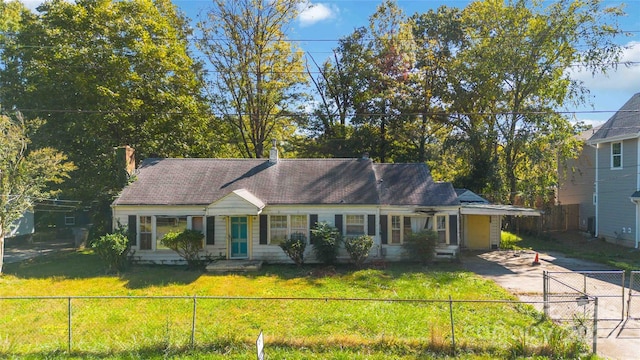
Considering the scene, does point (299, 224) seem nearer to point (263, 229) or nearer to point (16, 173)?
point (263, 229)

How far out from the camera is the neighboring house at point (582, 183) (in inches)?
990

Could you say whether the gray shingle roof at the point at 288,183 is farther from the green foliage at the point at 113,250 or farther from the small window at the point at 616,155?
the small window at the point at 616,155

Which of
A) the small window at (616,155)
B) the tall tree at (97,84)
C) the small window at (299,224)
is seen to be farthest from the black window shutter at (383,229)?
the small window at (616,155)

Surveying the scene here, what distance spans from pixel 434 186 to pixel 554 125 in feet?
36.9

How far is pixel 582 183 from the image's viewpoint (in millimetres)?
26578

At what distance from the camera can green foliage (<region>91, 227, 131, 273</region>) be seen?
1559 centimetres

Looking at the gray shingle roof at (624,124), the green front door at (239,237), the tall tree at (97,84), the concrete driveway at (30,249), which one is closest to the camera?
the green front door at (239,237)

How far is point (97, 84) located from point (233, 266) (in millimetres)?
13724

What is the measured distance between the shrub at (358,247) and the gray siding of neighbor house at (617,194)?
15225 mm

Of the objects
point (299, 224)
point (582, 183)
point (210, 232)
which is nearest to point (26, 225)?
point (210, 232)

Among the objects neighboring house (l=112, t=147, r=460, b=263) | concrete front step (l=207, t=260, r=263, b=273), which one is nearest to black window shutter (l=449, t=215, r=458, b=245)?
neighboring house (l=112, t=147, r=460, b=263)

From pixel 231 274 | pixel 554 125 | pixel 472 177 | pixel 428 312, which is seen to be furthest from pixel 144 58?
pixel 554 125

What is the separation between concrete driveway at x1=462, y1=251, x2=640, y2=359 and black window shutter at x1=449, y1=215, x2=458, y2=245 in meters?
1.07

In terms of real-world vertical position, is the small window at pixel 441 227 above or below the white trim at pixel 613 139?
below
